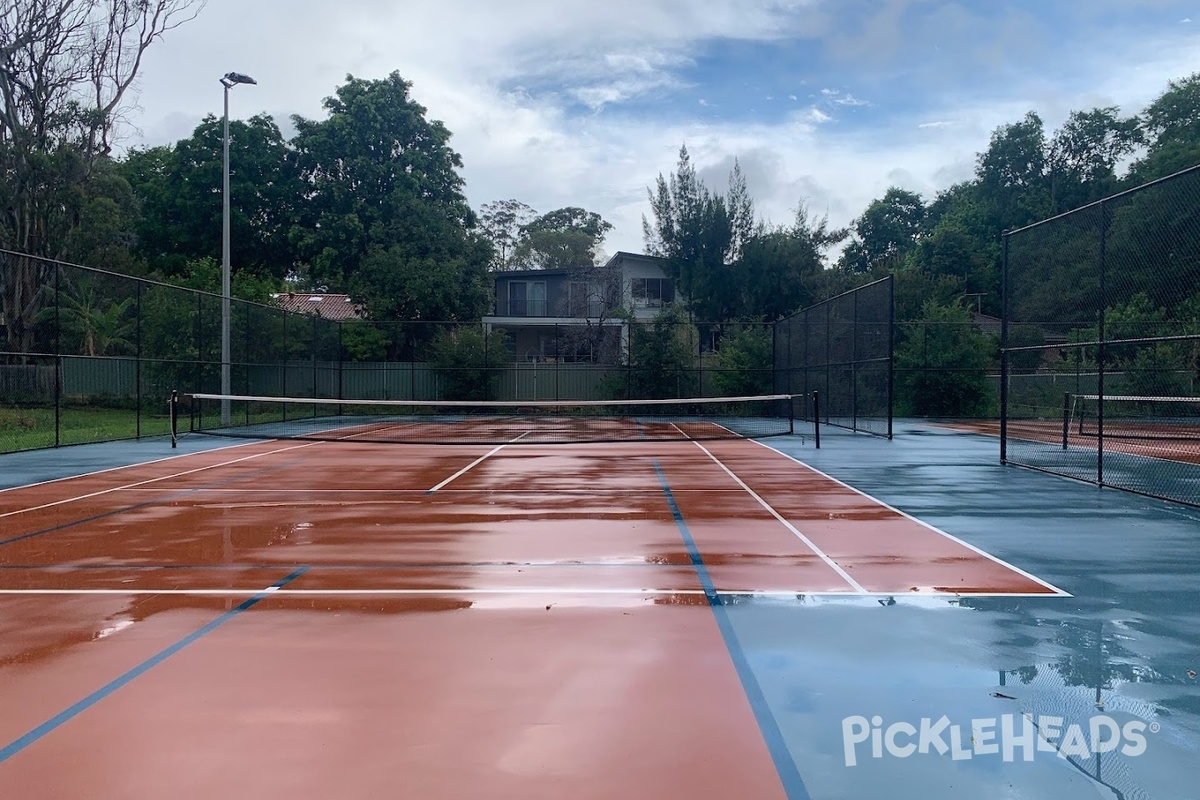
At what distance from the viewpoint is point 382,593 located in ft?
22.5

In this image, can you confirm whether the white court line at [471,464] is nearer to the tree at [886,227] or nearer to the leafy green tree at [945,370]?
the leafy green tree at [945,370]

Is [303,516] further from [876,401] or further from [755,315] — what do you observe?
[755,315]

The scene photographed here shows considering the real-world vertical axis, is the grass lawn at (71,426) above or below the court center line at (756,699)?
above

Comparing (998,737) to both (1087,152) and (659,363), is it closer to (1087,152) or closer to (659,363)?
(659,363)

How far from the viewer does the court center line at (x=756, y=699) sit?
12.5 feet

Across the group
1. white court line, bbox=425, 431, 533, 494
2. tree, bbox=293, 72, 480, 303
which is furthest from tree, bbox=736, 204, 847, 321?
white court line, bbox=425, 431, 533, 494

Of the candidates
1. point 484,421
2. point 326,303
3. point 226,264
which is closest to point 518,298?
point 326,303

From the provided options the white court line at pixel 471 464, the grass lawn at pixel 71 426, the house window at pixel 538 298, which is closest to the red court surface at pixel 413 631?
the white court line at pixel 471 464

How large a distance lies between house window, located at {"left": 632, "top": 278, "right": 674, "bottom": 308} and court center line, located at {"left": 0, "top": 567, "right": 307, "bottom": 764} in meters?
37.6

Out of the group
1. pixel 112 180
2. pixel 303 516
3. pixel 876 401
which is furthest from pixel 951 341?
pixel 112 180

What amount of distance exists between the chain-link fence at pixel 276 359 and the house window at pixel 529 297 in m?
6.20

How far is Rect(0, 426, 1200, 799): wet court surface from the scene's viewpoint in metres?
3.94

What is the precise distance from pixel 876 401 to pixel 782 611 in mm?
17246

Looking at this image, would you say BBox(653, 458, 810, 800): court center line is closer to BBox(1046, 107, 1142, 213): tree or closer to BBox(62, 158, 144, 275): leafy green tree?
BBox(62, 158, 144, 275): leafy green tree
